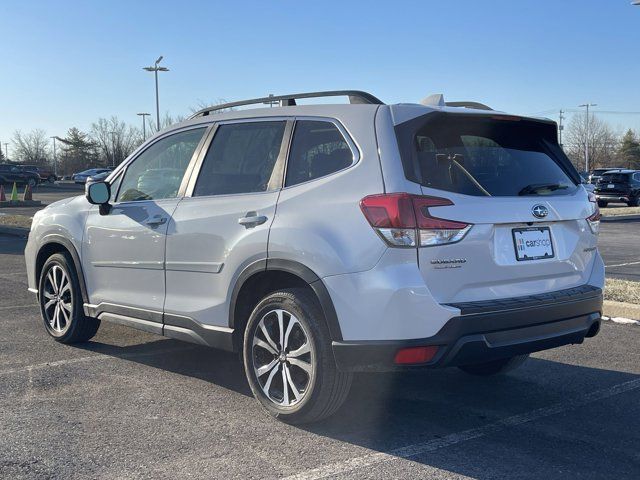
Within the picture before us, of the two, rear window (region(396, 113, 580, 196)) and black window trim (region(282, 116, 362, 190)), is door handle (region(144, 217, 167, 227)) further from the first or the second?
rear window (region(396, 113, 580, 196))

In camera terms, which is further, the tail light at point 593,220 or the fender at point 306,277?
the tail light at point 593,220

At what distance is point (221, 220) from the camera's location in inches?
181

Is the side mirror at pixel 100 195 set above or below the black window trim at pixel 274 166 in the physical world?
below

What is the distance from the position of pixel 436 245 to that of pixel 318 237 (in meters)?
0.66

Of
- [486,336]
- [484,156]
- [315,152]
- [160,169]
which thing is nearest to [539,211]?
[484,156]

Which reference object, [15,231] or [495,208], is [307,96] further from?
[15,231]

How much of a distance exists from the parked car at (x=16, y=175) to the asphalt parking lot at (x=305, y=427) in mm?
47157

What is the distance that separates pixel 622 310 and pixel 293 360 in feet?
14.6

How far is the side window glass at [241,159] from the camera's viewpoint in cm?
459

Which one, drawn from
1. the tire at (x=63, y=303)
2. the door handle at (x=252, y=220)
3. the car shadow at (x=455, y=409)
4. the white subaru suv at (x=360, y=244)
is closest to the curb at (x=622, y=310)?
the car shadow at (x=455, y=409)

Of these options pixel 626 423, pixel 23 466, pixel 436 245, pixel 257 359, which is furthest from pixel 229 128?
pixel 626 423

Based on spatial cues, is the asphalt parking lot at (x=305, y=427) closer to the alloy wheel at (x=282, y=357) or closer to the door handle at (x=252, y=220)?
the alloy wheel at (x=282, y=357)

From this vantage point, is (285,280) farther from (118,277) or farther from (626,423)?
(626,423)

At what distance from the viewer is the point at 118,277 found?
547 centimetres
